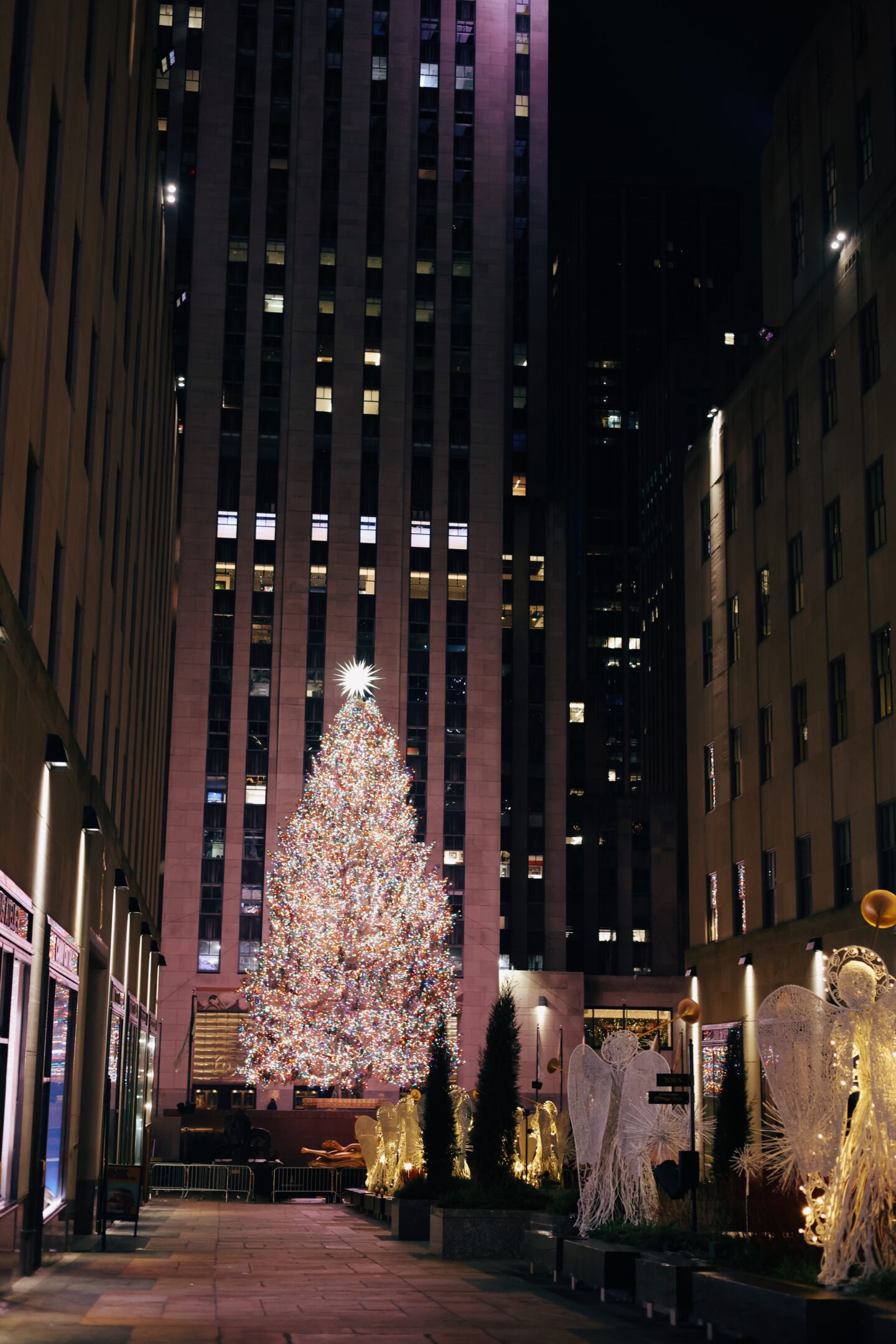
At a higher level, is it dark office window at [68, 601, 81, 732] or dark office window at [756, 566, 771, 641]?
dark office window at [756, 566, 771, 641]

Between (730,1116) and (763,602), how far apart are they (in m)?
21.9

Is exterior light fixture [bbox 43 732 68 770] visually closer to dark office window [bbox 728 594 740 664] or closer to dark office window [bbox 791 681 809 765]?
dark office window [bbox 791 681 809 765]

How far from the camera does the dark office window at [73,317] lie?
2023 centimetres

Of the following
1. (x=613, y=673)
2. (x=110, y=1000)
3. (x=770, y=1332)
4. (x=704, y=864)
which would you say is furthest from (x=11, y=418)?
(x=613, y=673)

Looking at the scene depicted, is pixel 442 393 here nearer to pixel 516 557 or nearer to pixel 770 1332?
pixel 516 557

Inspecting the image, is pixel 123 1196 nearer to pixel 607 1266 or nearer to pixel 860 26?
pixel 607 1266

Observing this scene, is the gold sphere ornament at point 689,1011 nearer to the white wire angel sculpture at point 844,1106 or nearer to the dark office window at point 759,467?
the white wire angel sculpture at point 844,1106

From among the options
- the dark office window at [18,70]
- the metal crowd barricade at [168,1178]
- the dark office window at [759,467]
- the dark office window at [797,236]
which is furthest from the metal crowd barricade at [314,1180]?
the dark office window at [18,70]

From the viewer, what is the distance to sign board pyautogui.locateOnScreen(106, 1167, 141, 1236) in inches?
961

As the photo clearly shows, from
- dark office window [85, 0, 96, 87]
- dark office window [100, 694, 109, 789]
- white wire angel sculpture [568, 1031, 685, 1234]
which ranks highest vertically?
dark office window [85, 0, 96, 87]

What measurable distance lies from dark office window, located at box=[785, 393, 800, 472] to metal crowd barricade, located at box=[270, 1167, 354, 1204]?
22556 mm

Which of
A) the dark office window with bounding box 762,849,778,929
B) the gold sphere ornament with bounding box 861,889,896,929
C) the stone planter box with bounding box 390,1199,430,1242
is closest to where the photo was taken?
the gold sphere ornament with bounding box 861,889,896,929

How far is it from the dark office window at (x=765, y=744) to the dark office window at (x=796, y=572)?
312 centimetres

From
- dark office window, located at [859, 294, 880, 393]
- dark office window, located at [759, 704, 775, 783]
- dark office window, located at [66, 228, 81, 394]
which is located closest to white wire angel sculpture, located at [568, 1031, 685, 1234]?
dark office window, located at [66, 228, 81, 394]
